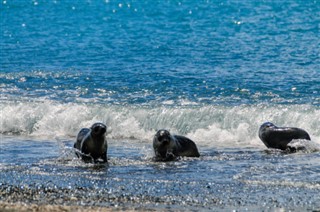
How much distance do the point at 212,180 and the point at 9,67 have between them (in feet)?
50.1

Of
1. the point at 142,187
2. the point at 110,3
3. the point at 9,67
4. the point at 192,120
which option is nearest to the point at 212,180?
the point at 142,187

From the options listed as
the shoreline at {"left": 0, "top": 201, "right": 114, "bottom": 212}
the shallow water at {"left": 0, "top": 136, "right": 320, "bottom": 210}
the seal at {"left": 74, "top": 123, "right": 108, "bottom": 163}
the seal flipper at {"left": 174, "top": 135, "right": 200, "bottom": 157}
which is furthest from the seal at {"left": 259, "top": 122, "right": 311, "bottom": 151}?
the shoreline at {"left": 0, "top": 201, "right": 114, "bottom": 212}

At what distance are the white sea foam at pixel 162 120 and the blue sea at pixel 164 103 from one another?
0.03 metres

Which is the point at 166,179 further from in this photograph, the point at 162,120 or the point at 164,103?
the point at 164,103

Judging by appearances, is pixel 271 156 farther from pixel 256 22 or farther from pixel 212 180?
pixel 256 22

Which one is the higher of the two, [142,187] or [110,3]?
[110,3]

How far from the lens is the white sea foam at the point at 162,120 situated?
1814 centimetres

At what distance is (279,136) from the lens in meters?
16.0

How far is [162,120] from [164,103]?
1262 millimetres

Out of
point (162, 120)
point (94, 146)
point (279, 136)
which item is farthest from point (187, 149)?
point (162, 120)

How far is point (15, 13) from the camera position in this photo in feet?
147

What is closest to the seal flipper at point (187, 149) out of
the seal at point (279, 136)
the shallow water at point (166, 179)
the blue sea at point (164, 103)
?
Answer: the shallow water at point (166, 179)

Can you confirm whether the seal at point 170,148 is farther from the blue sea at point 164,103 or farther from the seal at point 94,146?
the seal at point 94,146

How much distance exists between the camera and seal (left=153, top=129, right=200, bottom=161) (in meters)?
14.8
